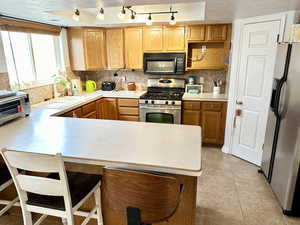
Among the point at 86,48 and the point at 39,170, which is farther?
the point at 86,48

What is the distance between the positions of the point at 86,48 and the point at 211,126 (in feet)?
9.11

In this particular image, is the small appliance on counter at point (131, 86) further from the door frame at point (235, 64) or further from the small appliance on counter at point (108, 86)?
the door frame at point (235, 64)

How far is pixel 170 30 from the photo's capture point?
12.3 feet

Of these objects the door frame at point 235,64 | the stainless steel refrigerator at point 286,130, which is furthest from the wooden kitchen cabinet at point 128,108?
the stainless steel refrigerator at point 286,130

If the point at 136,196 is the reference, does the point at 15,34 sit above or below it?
above

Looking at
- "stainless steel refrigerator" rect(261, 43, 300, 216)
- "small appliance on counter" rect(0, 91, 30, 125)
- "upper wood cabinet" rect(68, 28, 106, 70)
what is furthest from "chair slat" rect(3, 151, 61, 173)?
"upper wood cabinet" rect(68, 28, 106, 70)

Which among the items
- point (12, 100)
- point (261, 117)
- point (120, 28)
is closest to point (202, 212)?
point (261, 117)

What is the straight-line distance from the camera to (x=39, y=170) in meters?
1.23

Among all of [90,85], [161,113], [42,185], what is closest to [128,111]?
[161,113]

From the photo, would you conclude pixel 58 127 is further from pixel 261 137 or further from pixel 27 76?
pixel 261 137

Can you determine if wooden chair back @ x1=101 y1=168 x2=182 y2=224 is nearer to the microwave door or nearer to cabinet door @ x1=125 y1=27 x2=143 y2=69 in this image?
the microwave door

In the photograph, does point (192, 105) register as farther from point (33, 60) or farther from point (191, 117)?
point (33, 60)

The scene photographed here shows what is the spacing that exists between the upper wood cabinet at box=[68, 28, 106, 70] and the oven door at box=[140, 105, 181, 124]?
1335 mm

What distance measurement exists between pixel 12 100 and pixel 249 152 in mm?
3282
